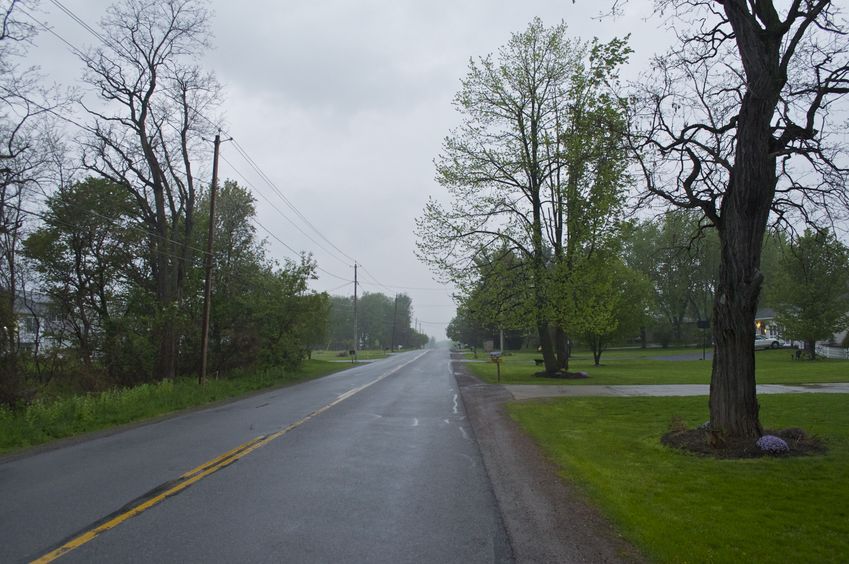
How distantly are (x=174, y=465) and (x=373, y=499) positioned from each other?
366 cm

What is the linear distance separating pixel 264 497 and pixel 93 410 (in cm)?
1062

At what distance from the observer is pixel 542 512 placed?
6297mm

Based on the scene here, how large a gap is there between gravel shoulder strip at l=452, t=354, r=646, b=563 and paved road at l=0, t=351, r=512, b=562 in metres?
0.21

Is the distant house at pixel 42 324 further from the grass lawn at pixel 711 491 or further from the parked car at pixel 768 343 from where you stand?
the parked car at pixel 768 343

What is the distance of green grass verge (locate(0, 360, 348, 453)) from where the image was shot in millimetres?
12297

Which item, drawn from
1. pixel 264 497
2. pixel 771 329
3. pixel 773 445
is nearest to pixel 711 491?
pixel 773 445

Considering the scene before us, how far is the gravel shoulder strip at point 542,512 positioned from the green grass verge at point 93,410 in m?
9.07

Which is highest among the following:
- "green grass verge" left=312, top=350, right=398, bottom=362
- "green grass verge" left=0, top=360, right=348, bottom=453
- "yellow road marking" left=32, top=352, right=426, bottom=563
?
"yellow road marking" left=32, top=352, right=426, bottom=563

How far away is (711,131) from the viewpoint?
10578mm

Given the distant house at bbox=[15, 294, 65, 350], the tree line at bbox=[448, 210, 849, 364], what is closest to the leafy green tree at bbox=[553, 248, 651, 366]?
the tree line at bbox=[448, 210, 849, 364]

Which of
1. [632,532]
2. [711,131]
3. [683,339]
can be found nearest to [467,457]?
[632,532]

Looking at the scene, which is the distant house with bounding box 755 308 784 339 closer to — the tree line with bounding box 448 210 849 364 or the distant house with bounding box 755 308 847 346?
the distant house with bounding box 755 308 847 346

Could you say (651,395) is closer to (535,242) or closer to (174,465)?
(535,242)

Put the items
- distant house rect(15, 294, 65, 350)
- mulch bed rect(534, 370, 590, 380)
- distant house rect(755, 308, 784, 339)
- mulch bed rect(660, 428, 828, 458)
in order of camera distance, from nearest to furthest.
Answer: mulch bed rect(660, 428, 828, 458) < distant house rect(15, 294, 65, 350) < mulch bed rect(534, 370, 590, 380) < distant house rect(755, 308, 784, 339)
